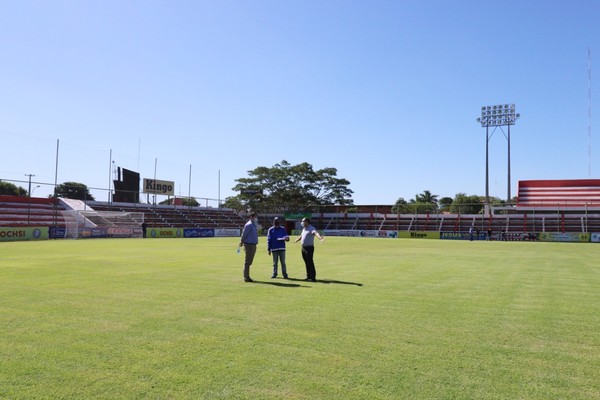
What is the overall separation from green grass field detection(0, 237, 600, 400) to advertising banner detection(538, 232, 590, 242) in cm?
4945

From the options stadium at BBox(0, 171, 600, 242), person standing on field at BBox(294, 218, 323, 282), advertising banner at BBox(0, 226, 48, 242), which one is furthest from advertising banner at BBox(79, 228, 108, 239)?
person standing on field at BBox(294, 218, 323, 282)

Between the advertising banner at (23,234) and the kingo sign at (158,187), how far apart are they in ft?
81.5

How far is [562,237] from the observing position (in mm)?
54844

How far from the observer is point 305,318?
7445 mm

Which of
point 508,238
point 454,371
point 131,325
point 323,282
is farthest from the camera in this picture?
point 508,238

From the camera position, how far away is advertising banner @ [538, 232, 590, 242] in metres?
53.4

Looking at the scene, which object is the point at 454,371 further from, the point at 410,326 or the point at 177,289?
the point at 177,289

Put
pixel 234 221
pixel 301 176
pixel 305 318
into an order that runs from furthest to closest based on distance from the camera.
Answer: pixel 301 176 → pixel 234 221 → pixel 305 318

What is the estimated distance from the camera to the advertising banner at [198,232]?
186 ft

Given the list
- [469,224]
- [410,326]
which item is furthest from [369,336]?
[469,224]

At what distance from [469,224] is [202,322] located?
6647 cm

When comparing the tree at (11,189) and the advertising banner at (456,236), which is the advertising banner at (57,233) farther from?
the tree at (11,189)

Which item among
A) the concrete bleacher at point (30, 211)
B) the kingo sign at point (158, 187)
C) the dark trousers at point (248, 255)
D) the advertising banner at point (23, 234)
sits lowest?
the advertising banner at point (23, 234)

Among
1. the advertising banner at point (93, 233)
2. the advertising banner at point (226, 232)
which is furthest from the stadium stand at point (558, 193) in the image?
the advertising banner at point (93, 233)
